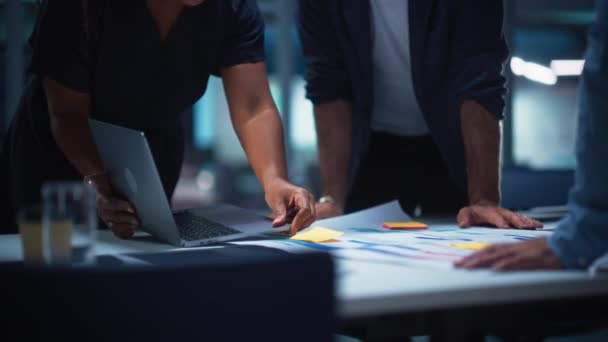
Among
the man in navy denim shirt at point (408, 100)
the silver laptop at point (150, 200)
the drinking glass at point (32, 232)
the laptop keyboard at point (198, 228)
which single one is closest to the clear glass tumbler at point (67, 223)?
the drinking glass at point (32, 232)

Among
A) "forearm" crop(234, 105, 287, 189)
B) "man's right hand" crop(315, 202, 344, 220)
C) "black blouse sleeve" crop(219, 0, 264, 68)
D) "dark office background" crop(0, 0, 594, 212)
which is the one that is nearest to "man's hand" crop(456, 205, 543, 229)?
"man's right hand" crop(315, 202, 344, 220)

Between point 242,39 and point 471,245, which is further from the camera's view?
point 242,39

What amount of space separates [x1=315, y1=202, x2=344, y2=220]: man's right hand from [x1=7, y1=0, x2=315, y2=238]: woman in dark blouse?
16 centimetres

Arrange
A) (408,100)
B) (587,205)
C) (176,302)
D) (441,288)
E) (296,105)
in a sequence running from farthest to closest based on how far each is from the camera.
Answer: (296,105) → (408,100) → (587,205) → (441,288) → (176,302)

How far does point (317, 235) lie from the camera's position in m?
1.37

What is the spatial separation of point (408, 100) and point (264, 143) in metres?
0.48

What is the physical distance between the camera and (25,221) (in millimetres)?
1017

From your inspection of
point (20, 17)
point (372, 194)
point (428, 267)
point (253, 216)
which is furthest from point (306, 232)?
point (20, 17)

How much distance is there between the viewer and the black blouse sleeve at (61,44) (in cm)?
153

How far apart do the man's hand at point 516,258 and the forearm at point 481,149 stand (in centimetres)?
78

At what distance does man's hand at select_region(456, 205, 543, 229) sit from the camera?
156 cm

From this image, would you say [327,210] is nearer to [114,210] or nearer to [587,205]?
[114,210]

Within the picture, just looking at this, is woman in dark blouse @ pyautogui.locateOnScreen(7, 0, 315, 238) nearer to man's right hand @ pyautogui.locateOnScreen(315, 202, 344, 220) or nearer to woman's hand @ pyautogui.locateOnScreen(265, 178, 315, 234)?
woman's hand @ pyautogui.locateOnScreen(265, 178, 315, 234)

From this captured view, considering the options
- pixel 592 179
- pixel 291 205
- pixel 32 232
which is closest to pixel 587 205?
pixel 592 179
